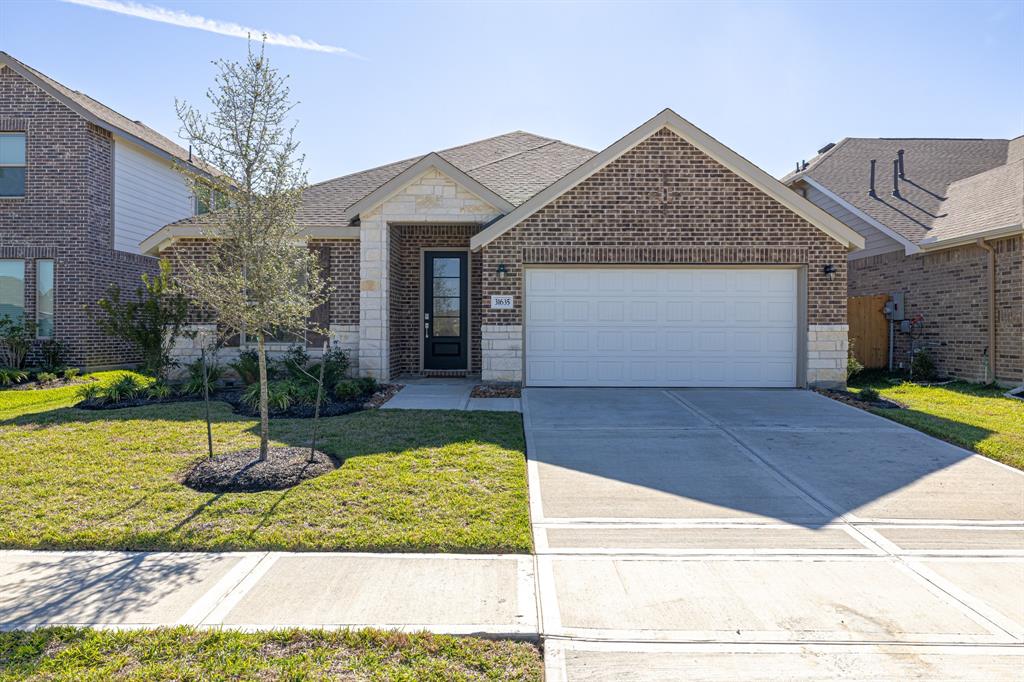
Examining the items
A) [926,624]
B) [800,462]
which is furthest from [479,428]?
[926,624]

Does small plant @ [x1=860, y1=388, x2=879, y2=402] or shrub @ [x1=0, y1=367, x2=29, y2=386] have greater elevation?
shrub @ [x1=0, y1=367, x2=29, y2=386]

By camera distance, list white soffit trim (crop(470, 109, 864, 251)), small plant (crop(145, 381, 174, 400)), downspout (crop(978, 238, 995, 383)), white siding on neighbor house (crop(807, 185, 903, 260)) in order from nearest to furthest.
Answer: small plant (crop(145, 381, 174, 400)), white soffit trim (crop(470, 109, 864, 251)), downspout (crop(978, 238, 995, 383)), white siding on neighbor house (crop(807, 185, 903, 260))

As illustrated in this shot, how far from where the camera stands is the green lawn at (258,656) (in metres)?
2.83

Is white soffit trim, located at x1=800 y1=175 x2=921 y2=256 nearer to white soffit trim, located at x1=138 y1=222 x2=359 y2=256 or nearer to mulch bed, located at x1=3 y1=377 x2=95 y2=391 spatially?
A: white soffit trim, located at x1=138 y1=222 x2=359 y2=256

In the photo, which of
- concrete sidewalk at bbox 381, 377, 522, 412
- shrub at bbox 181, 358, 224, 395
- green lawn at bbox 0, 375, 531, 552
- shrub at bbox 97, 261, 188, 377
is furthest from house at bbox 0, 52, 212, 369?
concrete sidewalk at bbox 381, 377, 522, 412

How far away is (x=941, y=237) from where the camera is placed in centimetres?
1338

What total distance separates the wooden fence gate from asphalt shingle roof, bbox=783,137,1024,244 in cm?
180

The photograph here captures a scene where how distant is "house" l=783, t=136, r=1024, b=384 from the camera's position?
12.3 meters

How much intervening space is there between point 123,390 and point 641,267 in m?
9.15

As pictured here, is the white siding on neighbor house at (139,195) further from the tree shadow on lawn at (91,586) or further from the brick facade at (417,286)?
the tree shadow on lawn at (91,586)

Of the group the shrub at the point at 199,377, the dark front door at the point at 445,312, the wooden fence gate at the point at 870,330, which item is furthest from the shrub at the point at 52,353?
the wooden fence gate at the point at 870,330

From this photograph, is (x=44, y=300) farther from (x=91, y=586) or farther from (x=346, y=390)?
(x=91, y=586)

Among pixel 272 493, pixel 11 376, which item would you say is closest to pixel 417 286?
pixel 272 493

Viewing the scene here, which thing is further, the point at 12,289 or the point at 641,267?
the point at 12,289
